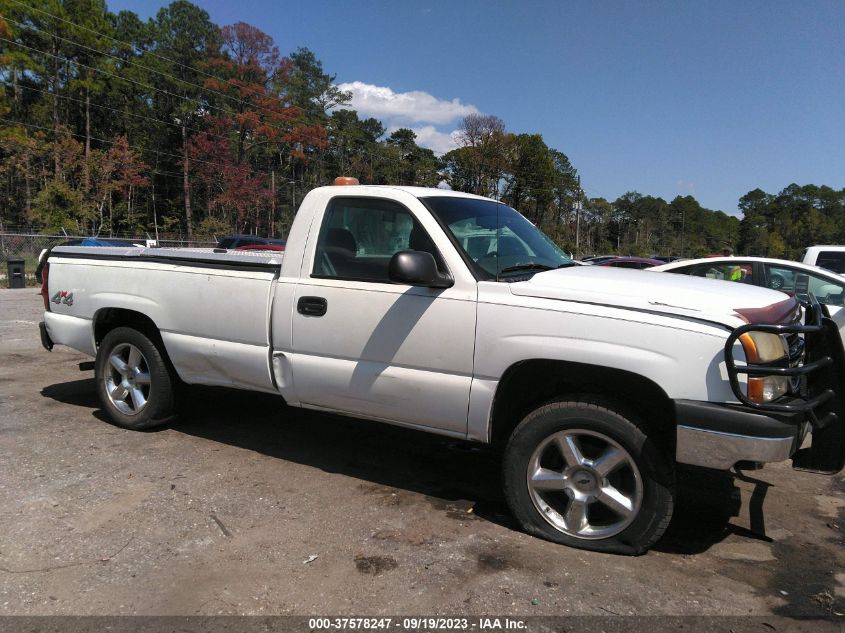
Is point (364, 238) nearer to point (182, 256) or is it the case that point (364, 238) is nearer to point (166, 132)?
point (182, 256)

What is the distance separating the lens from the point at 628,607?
278 cm

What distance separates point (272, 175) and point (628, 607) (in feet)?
169

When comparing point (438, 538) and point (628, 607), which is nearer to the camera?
point (628, 607)

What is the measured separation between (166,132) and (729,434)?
64.8 metres

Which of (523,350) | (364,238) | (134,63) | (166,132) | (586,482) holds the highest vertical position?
(134,63)

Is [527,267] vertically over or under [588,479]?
over

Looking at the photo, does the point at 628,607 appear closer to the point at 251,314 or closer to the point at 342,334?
the point at 342,334

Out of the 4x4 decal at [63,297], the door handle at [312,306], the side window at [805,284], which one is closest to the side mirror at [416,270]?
the door handle at [312,306]

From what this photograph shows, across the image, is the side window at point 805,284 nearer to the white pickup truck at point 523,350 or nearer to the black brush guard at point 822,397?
the black brush guard at point 822,397

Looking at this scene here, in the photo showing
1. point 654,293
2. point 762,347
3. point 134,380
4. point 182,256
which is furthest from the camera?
point 134,380

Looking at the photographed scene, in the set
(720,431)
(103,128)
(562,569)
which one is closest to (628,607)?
(562,569)

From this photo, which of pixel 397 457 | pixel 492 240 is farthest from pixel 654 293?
pixel 397 457

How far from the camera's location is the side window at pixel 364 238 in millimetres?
3830

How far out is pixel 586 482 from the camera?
326cm
